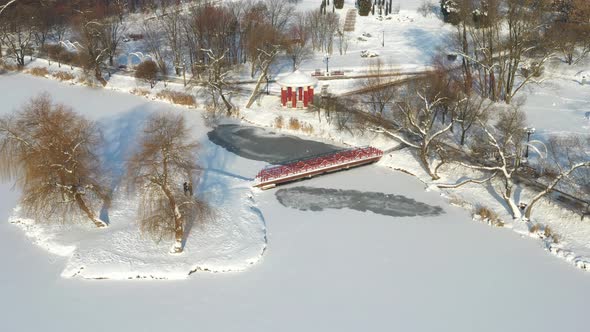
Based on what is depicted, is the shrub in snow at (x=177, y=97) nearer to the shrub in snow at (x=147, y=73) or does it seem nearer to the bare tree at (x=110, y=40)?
the shrub in snow at (x=147, y=73)

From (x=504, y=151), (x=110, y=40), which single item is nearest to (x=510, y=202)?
(x=504, y=151)

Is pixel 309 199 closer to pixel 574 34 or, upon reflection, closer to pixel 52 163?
pixel 52 163

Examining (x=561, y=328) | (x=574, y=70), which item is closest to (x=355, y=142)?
(x=561, y=328)

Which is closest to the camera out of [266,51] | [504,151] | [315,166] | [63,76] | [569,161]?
[504,151]

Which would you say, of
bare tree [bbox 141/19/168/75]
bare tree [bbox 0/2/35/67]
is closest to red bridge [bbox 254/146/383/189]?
bare tree [bbox 141/19/168/75]

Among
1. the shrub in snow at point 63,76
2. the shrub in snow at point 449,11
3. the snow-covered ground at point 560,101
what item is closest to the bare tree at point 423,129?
the snow-covered ground at point 560,101
